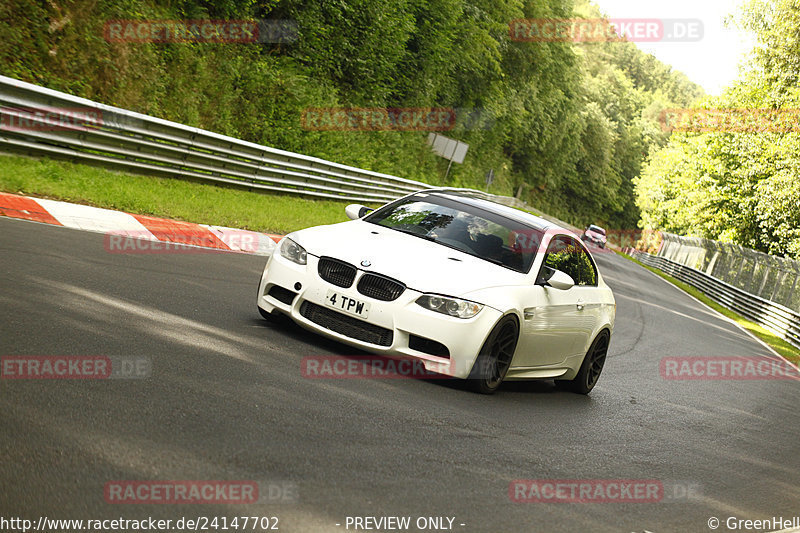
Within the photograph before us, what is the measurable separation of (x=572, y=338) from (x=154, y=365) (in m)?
4.17

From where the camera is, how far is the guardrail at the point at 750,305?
84.4 feet

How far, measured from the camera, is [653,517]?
17.6 feet

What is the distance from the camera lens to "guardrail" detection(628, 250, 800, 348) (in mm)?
25719

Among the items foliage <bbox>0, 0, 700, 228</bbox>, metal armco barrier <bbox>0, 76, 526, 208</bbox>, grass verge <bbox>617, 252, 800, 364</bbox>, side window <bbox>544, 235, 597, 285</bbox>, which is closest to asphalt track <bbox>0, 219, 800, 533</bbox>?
side window <bbox>544, 235, 597, 285</bbox>

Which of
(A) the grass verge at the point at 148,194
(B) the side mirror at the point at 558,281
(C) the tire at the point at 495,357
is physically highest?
(B) the side mirror at the point at 558,281

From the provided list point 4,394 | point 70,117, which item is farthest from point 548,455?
point 70,117

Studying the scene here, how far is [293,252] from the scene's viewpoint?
→ 7.51 meters

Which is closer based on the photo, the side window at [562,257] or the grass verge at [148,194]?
the side window at [562,257]

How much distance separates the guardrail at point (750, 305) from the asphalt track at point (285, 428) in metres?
17.1

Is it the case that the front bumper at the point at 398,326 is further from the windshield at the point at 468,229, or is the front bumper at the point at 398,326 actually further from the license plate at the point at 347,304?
the windshield at the point at 468,229

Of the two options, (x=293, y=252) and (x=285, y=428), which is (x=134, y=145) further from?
(x=285, y=428)

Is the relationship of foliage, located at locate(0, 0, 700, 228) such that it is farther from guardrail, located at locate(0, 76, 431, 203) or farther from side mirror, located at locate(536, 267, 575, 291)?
side mirror, located at locate(536, 267, 575, 291)

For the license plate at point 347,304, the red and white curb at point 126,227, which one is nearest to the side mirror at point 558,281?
the license plate at point 347,304

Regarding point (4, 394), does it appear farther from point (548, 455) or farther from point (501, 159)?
point (501, 159)
